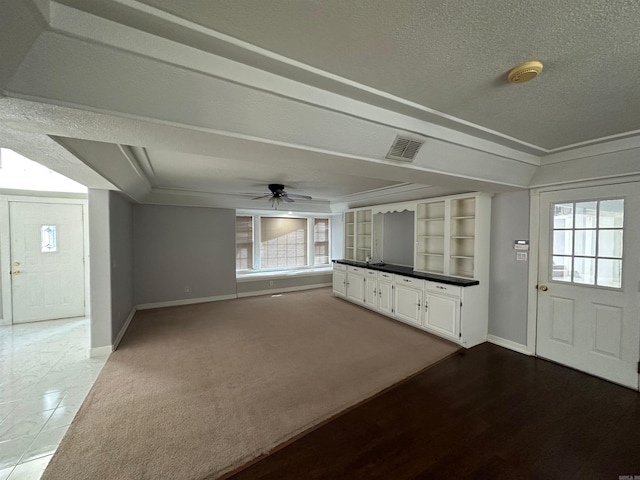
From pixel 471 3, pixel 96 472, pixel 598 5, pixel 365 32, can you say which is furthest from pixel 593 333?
pixel 96 472

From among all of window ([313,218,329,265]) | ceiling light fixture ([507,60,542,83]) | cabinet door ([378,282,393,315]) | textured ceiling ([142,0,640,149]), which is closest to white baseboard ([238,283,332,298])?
window ([313,218,329,265])

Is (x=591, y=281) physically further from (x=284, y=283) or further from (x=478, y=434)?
(x=284, y=283)

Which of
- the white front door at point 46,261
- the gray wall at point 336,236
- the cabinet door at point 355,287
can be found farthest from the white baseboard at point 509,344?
the white front door at point 46,261

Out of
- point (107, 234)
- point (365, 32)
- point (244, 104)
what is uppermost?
point (365, 32)

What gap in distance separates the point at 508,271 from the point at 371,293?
7.50 feet

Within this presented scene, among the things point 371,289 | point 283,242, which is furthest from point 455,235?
point 283,242

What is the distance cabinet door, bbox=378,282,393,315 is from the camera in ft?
15.1

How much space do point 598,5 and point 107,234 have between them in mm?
4497

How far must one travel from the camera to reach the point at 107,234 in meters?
3.26

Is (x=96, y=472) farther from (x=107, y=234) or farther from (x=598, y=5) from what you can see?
(x=598, y=5)

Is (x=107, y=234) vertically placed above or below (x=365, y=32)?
below

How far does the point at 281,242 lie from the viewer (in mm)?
7145

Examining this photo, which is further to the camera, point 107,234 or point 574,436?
point 107,234

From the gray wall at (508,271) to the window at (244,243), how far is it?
5.24 meters
